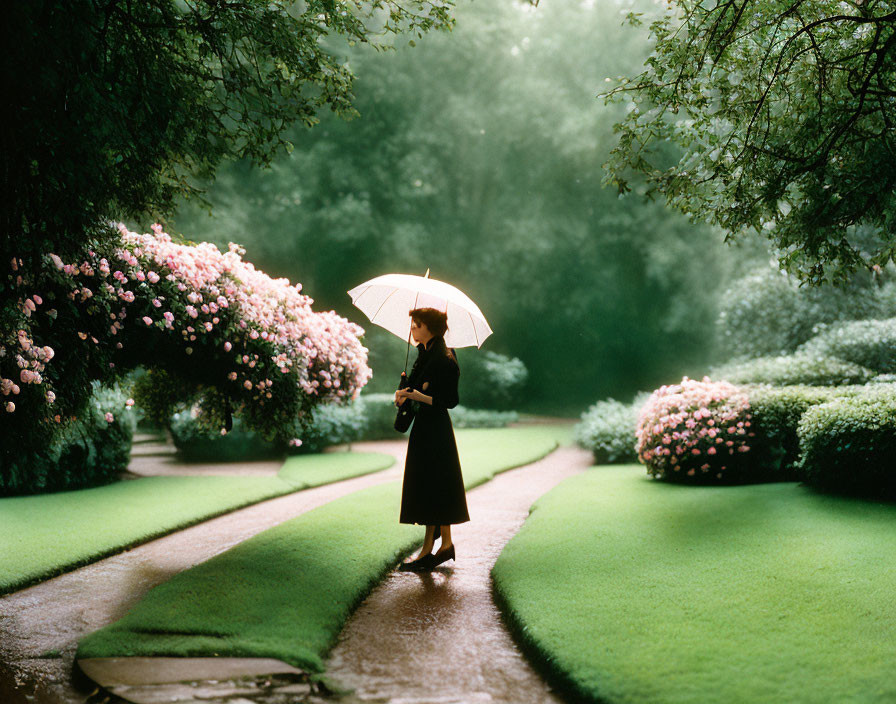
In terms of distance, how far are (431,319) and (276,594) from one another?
8.34 feet

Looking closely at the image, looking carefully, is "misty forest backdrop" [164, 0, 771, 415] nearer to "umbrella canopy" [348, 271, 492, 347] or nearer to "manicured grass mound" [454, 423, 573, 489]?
"manicured grass mound" [454, 423, 573, 489]

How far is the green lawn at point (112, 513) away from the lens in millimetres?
6426

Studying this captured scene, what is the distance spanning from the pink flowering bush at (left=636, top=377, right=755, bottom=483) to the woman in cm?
470

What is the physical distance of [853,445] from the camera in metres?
7.41

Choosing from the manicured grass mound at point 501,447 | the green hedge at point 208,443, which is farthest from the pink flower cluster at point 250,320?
the green hedge at point 208,443

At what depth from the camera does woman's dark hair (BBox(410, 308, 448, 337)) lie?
19.4 feet

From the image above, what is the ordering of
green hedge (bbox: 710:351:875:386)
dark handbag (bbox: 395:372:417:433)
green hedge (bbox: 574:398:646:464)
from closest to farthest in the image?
1. dark handbag (bbox: 395:372:417:433)
2. green hedge (bbox: 710:351:875:386)
3. green hedge (bbox: 574:398:646:464)

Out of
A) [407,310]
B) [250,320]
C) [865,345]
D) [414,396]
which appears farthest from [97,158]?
[865,345]

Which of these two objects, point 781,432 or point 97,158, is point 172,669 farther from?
point 781,432

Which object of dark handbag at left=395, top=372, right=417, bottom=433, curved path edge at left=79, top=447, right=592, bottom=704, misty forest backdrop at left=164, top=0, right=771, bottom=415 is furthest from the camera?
misty forest backdrop at left=164, top=0, right=771, bottom=415

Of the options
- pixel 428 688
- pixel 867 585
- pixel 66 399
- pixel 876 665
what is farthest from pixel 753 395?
pixel 66 399

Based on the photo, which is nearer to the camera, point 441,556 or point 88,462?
point 441,556

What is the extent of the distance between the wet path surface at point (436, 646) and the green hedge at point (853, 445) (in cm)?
395

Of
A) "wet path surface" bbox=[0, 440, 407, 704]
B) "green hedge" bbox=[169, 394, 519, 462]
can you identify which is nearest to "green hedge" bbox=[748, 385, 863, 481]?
"wet path surface" bbox=[0, 440, 407, 704]
